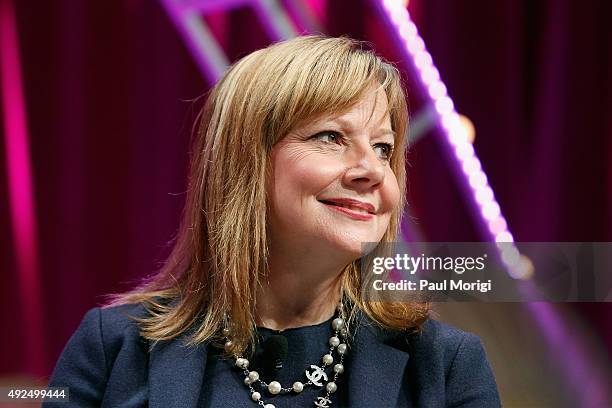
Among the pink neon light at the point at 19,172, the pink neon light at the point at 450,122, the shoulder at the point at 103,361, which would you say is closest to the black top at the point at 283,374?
the shoulder at the point at 103,361

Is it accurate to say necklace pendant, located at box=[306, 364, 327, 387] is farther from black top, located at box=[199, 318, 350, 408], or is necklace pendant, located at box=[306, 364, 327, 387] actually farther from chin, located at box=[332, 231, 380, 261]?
chin, located at box=[332, 231, 380, 261]

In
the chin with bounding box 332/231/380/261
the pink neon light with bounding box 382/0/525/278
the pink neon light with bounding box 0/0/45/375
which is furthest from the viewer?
the pink neon light with bounding box 0/0/45/375

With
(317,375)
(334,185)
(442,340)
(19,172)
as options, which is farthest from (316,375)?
(19,172)

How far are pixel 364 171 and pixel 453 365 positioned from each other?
367 millimetres

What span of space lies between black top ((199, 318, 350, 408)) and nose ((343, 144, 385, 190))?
0.27 metres

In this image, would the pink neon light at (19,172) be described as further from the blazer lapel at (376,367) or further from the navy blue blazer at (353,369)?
the blazer lapel at (376,367)

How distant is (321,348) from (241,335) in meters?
0.14

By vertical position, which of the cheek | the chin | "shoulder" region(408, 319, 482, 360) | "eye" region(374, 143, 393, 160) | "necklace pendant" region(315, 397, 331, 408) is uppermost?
"eye" region(374, 143, 393, 160)

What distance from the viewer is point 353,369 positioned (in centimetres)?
125

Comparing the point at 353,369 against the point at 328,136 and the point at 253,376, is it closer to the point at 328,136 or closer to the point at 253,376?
the point at 253,376

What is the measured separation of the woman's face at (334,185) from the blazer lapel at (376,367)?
0.56 ft

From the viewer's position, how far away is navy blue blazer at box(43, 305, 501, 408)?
1223 mm

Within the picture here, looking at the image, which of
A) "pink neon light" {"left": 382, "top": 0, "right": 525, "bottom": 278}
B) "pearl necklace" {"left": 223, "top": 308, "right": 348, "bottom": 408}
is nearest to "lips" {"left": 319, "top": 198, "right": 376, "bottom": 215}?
"pearl necklace" {"left": 223, "top": 308, "right": 348, "bottom": 408}

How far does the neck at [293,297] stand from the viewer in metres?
1.29
